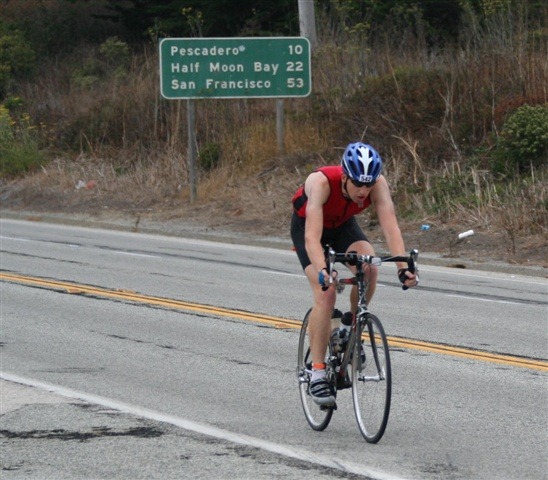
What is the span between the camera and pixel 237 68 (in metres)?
24.7

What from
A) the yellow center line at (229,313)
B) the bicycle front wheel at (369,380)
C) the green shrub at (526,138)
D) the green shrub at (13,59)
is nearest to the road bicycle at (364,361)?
the bicycle front wheel at (369,380)

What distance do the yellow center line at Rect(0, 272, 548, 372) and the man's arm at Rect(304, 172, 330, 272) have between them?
3216mm

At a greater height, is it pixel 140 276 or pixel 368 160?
pixel 368 160

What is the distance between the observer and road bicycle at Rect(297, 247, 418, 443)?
22.4 feet

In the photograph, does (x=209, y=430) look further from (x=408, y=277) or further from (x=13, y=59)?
(x=13, y=59)

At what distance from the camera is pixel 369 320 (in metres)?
6.98

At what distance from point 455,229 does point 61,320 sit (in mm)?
8685

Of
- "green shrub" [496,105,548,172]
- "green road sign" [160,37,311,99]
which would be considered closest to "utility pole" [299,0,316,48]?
"green road sign" [160,37,311,99]

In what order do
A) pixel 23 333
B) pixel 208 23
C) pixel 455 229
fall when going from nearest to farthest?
pixel 23 333
pixel 455 229
pixel 208 23

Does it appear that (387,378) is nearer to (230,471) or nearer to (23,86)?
(230,471)

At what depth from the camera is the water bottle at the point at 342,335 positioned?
286 inches

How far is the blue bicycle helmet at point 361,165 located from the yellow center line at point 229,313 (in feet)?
10.9

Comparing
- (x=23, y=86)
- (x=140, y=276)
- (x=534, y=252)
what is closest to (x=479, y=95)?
(x=534, y=252)

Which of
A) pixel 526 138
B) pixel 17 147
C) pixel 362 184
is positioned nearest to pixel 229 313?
pixel 362 184
